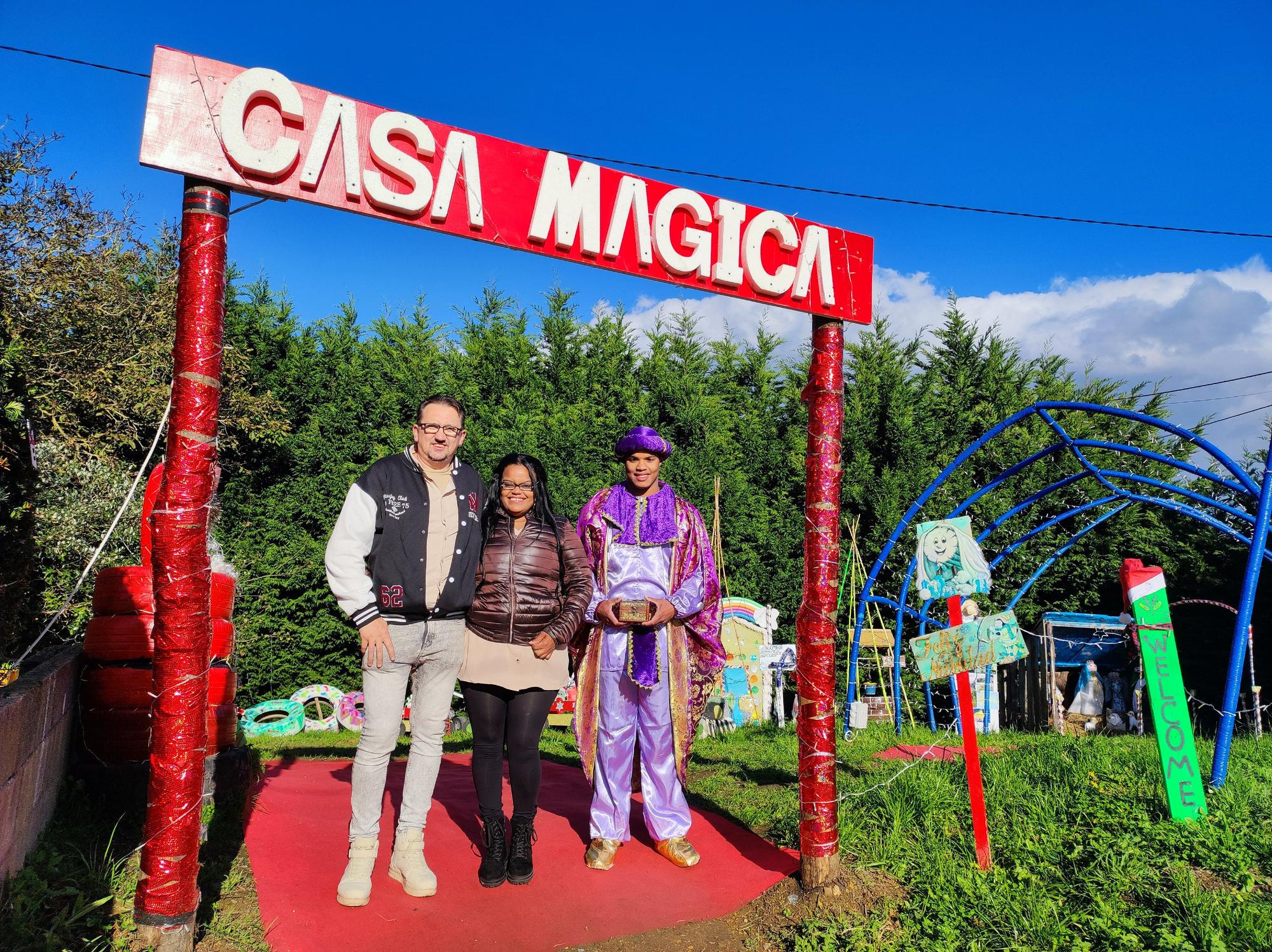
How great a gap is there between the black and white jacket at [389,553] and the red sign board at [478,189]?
3.14 feet

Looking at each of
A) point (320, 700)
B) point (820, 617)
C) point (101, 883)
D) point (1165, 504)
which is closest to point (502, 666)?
point (820, 617)

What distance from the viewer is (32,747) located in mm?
3188

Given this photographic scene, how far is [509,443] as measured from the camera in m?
9.66

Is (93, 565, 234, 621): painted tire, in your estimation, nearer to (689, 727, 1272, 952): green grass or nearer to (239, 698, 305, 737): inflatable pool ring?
(689, 727, 1272, 952): green grass

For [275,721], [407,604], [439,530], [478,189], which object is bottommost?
[275,721]

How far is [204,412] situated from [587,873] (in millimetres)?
2407

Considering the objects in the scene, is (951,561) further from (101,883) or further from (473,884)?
(101,883)

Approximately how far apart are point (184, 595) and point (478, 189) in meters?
1.70

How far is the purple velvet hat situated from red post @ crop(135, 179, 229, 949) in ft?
5.94

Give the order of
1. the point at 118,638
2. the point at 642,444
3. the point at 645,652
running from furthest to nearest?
the point at 118,638
the point at 642,444
the point at 645,652

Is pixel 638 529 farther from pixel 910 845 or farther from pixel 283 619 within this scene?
pixel 283 619

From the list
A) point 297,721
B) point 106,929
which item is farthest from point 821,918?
point 297,721

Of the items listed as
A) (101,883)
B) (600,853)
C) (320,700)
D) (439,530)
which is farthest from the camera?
(320,700)

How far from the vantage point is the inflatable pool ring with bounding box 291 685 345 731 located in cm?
884
